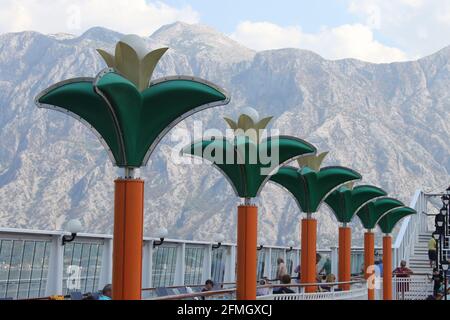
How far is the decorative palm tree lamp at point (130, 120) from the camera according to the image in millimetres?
11438

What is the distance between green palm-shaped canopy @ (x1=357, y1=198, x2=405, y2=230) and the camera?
28438mm

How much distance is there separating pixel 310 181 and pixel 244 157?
5501mm

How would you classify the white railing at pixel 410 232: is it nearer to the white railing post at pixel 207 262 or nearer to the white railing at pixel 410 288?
the white railing at pixel 410 288

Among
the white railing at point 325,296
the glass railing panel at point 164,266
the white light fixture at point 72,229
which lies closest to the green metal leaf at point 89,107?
the white light fixture at point 72,229

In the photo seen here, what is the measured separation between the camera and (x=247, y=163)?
16.2m

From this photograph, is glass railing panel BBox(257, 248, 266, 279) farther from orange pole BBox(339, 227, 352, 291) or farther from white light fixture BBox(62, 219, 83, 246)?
white light fixture BBox(62, 219, 83, 246)

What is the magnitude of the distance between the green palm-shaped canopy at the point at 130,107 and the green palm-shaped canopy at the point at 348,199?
13744mm

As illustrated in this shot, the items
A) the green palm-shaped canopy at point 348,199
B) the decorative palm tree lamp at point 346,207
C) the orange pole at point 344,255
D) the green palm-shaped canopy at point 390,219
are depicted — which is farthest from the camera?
the green palm-shaped canopy at point 390,219

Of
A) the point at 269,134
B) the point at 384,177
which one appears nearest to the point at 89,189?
the point at 384,177

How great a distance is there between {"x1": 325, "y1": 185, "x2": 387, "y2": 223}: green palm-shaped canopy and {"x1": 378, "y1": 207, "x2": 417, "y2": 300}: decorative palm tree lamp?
3630mm

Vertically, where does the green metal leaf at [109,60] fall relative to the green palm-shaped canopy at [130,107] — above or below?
above

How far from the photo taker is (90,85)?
11664 millimetres

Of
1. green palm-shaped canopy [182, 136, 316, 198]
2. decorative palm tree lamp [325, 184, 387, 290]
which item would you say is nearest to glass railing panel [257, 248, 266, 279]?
decorative palm tree lamp [325, 184, 387, 290]
